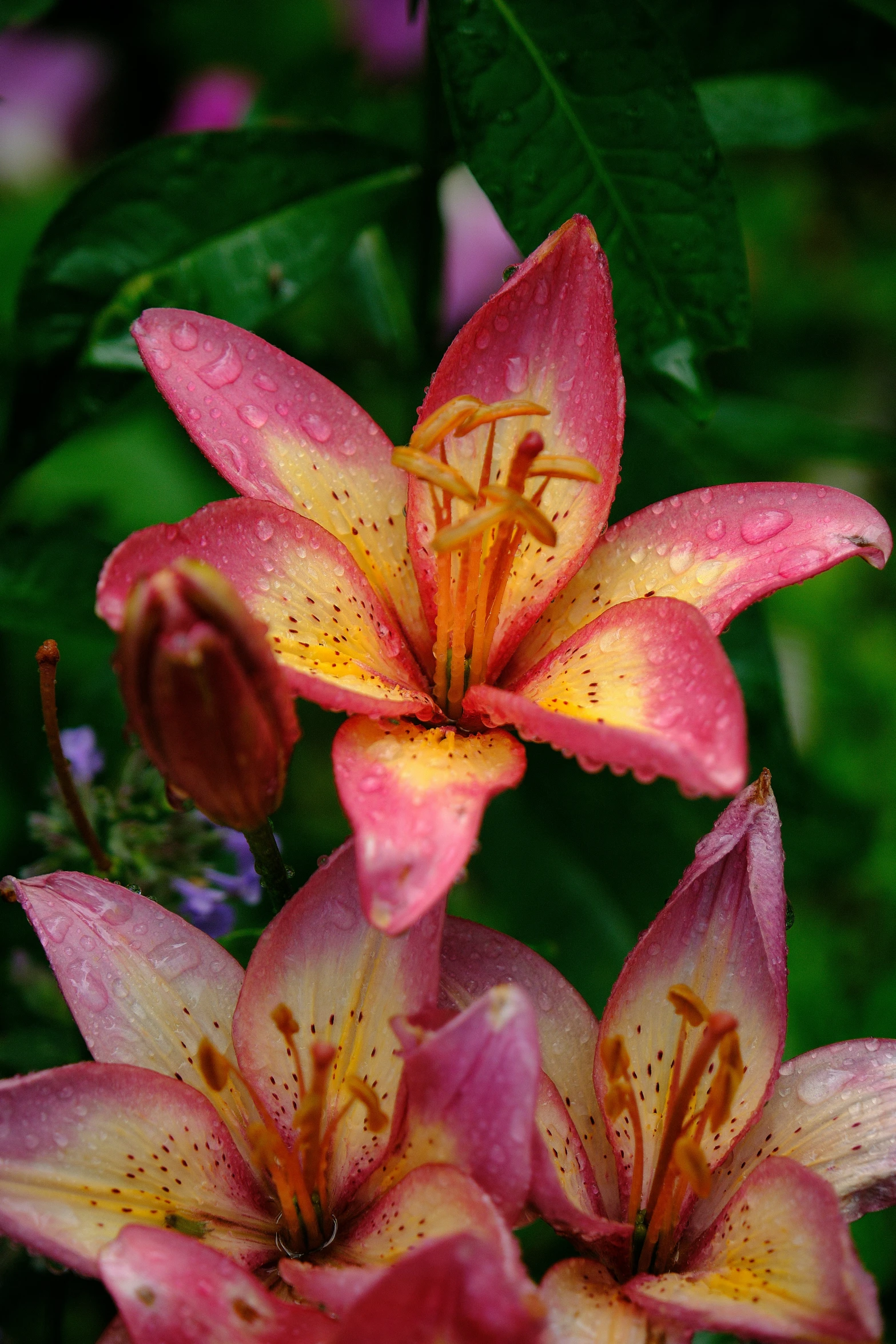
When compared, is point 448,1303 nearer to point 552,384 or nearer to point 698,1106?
point 698,1106

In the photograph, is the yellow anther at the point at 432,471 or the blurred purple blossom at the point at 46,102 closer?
the yellow anther at the point at 432,471

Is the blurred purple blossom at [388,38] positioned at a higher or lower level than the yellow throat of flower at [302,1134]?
higher

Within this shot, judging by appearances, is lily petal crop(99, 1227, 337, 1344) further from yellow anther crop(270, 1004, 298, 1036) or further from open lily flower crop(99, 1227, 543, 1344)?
yellow anther crop(270, 1004, 298, 1036)

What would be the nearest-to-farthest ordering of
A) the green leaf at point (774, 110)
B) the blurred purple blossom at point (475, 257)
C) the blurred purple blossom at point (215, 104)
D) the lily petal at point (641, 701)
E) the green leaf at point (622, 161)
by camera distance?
the lily petal at point (641, 701) → the green leaf at point (622, 161) → the green leaf at point (774, 110) → the blurred purple blossom at point (215, 104) → the blurred purple blossom at point (475, 257)

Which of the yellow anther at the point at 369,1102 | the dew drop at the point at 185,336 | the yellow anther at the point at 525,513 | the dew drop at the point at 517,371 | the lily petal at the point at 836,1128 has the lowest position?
the lily petal at the point at 836,1128

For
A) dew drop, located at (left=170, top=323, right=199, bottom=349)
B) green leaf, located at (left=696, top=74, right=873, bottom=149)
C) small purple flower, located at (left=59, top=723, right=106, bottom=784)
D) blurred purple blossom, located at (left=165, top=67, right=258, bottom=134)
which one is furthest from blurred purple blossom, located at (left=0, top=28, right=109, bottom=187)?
dew drop, located at (left=170, top=323, right=199, bottom=349)

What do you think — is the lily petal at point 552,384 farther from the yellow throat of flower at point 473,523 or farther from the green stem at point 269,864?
the green stem at point 269,864

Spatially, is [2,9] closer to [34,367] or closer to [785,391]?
[34,367]

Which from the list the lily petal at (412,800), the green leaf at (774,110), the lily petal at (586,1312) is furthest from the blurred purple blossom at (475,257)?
the lily petal at (586,1312)
